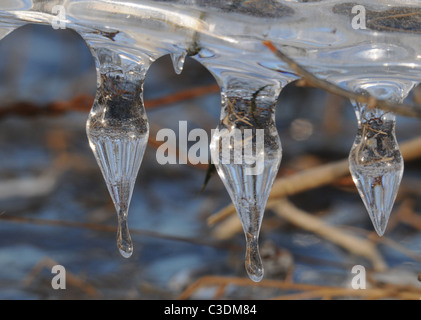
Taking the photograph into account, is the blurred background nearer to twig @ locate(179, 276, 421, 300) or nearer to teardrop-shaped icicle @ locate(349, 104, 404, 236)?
twig @ locate(179, 276, 421, 300)

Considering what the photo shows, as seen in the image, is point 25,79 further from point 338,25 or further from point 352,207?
point 338,25

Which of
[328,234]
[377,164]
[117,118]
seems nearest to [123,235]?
[117,118]

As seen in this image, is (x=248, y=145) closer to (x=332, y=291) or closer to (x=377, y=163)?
(x=377, y=163)

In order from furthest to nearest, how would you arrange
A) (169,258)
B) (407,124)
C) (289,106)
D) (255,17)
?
(289,106), (407,124), (169,258), (255,17)

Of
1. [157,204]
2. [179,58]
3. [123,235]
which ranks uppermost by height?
[157,204]

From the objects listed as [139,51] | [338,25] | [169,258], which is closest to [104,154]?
[139,51]
